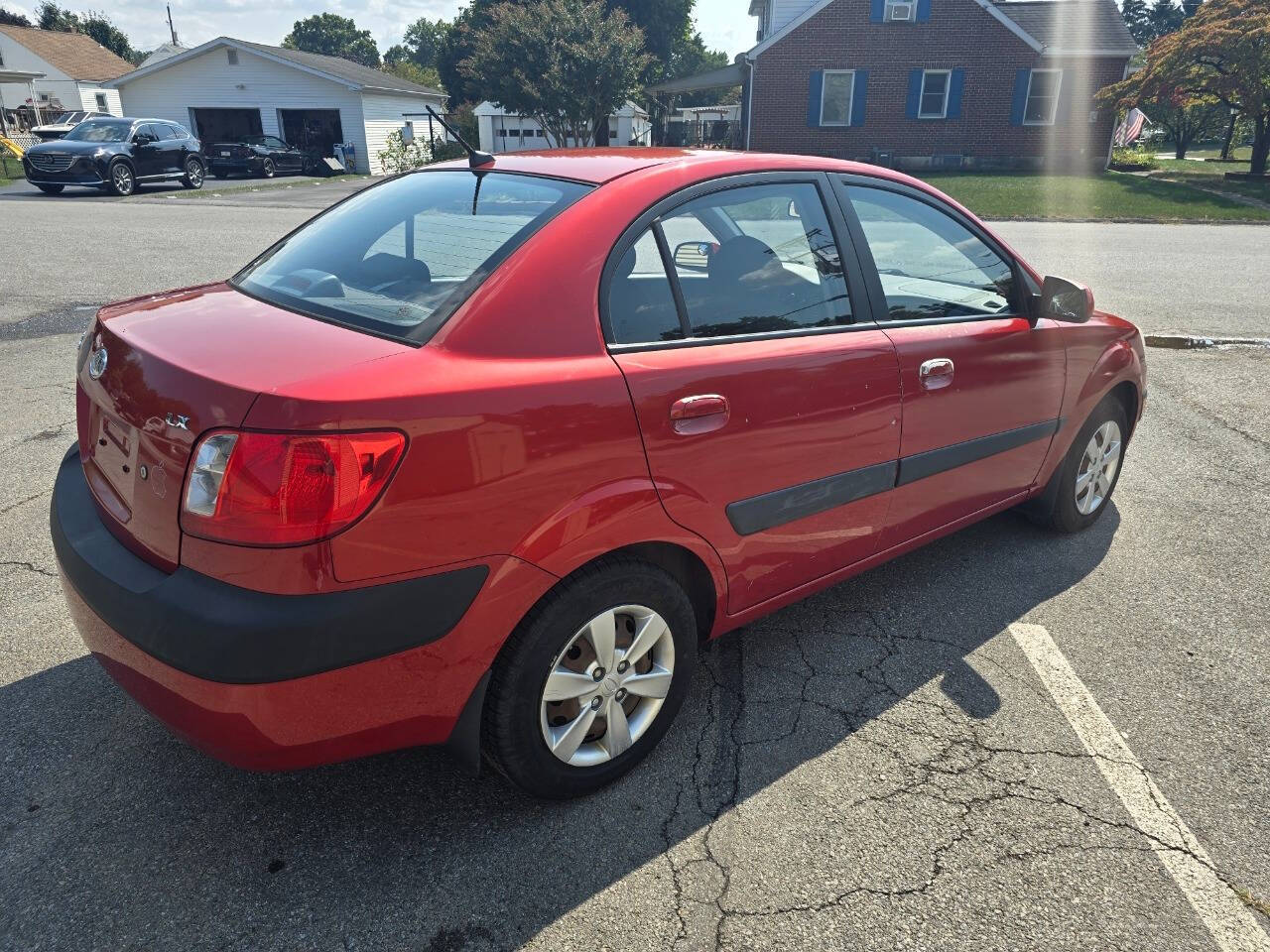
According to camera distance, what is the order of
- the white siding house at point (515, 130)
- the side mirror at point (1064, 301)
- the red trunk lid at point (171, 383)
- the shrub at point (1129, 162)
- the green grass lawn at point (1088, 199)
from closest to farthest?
1. the red trunk lid at point (171, 383)
2. the side mirror at point (1064, 301)
3. the green grass lawn at point (1088, 199)
4. the shrub at point (1129, 162)
5. the white siding house at point (515, 130)

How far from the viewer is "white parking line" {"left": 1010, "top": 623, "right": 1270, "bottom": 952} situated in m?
2.15

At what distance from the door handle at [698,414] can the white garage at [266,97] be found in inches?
1397

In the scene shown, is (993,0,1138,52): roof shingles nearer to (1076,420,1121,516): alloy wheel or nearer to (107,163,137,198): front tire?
(107,163,137,198): front tire

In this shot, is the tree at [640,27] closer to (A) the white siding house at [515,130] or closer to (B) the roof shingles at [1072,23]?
(A) the white siding house at [515,130]

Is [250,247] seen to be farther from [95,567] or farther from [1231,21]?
[1231,21]

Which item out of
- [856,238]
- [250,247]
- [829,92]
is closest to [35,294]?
[250,247]

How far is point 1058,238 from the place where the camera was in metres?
15.2

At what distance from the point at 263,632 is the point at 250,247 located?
12.1 metres

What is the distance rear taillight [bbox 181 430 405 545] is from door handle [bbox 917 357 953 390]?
75.3 inches

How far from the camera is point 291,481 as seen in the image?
72.4 inches

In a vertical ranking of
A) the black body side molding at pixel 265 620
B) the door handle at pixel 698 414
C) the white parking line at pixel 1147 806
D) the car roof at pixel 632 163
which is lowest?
the white parking line at pixel 1147 806

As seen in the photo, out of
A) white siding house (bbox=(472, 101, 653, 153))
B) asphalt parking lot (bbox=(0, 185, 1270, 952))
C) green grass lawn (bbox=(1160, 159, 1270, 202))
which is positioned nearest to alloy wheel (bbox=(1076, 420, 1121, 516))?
asphalt parking lot (bbox=(0, 185, 1270, 952))

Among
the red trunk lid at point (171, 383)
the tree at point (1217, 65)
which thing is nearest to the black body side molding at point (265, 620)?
the red trunk lid at point (171, 383)

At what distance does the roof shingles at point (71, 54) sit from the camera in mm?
47938
